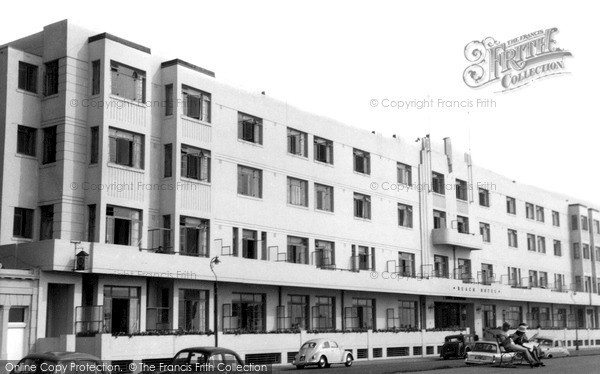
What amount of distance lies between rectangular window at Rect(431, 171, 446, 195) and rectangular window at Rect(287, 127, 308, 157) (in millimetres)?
15552

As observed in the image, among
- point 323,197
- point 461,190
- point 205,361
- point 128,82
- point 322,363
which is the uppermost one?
point 128,82

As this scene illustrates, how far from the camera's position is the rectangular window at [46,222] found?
38.3 meters

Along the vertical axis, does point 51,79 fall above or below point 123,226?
above

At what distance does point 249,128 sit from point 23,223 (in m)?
14.2

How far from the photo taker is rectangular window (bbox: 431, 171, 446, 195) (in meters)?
62.8

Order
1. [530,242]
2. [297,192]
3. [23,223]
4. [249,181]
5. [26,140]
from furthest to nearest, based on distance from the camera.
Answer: [530,242] → [297,192] → [249,181] → [26,140] → [23,223]

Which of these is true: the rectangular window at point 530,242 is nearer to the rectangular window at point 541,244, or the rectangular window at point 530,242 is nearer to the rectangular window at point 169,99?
the rectangular window at point 541,244

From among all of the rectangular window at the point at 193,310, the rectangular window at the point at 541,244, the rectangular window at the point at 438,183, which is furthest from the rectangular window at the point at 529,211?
the rectangular window at the point at 193,310

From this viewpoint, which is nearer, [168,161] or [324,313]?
[168,161]

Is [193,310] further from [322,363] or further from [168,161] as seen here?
[168,161]

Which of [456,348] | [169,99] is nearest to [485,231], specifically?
[456,348]

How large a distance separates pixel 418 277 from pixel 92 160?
89.5ft

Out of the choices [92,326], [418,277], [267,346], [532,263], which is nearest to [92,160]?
[92,326]

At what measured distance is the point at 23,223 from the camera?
3856 centimetres
